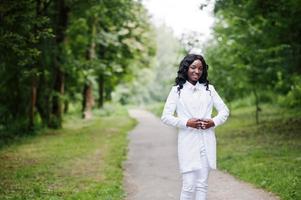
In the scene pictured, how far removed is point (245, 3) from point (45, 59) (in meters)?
9.48

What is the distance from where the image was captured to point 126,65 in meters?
41.1

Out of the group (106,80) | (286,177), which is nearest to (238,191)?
(286,177)

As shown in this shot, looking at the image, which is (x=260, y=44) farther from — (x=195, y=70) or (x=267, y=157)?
(x=195, y=70)

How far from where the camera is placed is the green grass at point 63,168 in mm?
9680

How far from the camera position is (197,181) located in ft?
21.0

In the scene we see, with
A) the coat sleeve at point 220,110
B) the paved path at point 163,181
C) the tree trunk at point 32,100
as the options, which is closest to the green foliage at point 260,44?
the paved path at point 163,181

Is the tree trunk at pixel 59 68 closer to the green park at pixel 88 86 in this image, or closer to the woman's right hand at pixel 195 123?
the green park at pixel 88 86

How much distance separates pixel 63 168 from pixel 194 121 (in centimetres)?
745

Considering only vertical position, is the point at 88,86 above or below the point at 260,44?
below

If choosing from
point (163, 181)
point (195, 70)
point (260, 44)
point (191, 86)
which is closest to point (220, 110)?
point (191, 86)

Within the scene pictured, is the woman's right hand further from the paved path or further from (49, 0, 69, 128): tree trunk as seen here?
(49, 0, 69, 128): tree trunk

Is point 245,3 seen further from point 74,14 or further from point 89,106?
point 89,106

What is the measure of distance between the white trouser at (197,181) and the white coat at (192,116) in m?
0.07

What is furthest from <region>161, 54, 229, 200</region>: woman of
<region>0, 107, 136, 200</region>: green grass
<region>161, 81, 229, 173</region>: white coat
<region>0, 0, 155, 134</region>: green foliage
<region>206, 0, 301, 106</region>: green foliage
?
<region>206, 0, 301, 106</region>: green foliage
